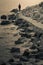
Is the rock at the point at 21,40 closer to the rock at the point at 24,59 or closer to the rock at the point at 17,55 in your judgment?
the rock at the point at 17,55

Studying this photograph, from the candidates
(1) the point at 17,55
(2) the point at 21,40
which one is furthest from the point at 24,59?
(2) the point at 21,40

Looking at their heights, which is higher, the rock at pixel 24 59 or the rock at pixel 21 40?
the rock at pixel 21 40

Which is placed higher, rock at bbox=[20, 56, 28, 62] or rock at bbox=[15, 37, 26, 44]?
rock at bbox=[15, 37, 26, 44]

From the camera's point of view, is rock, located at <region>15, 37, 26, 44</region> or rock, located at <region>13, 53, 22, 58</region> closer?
rock, located at <region>13, 53, 22, 58</region>

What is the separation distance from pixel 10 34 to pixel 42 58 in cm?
259

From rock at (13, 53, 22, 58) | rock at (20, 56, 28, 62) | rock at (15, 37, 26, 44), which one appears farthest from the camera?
rock at (15, 37, 26, 44)

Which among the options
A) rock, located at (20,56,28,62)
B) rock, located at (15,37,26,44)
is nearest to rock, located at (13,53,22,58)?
rock, located at (20,56,28,62)

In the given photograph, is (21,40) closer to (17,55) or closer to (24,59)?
(17,55)

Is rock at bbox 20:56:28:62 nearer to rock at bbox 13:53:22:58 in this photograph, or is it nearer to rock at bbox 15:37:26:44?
rock at bbox 13:53:22:58

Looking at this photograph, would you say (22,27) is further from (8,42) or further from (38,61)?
(38,61)

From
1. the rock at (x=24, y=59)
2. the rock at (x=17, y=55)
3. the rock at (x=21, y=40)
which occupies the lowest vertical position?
the rock at (x=24, y=59)

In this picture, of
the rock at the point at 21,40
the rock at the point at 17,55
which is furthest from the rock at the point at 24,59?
the rock at the point at 21,40

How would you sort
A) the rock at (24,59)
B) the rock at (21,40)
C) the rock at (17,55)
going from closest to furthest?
the rock at (24,59) < the rock at (17,55) < the rock at (21,40)

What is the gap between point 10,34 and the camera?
1020 centimetres
